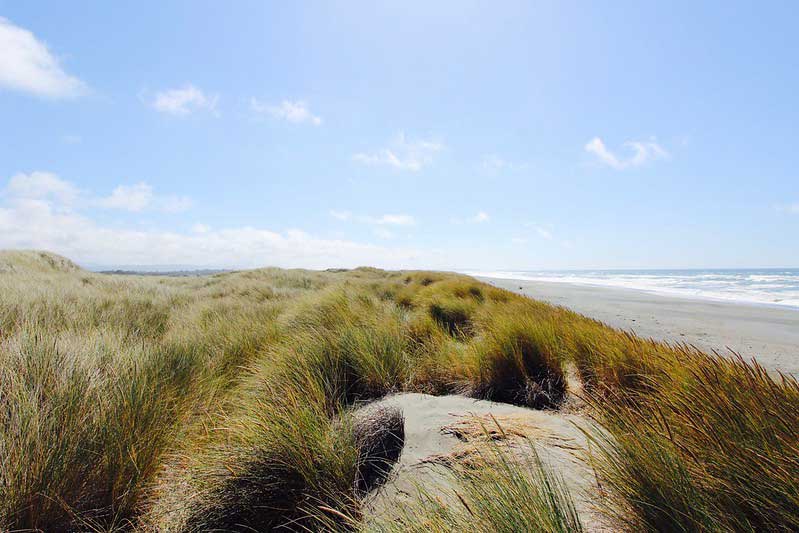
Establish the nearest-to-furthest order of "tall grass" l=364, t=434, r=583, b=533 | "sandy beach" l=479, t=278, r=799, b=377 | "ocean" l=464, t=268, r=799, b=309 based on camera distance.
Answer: "tall grass" l=364, t=434, r=583, b=533, "sandy beach" l=479, t=278, r=799, b=377, "ocean" l=464, t=268, r=799, b=309

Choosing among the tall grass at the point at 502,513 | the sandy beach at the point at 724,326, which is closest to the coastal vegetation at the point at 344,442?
the tall grass at the point at 502,513

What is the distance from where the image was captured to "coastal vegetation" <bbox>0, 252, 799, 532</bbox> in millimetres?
1229

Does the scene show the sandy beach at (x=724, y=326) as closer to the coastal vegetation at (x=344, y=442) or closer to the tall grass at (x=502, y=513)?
the coastal vegetation at (x=344, y=442)

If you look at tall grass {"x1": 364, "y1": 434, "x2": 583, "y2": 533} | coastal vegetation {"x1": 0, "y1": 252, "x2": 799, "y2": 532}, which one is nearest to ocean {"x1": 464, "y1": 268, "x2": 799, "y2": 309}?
coastal vegetation {"x1": 0, "y1": 252, "x2": 799, "y2": 532}

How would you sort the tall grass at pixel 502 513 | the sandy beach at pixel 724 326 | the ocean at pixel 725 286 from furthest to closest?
the ocean at pixel 725 286, the sandy beach at pixel 724 326, the tall grass at pixel 502 513

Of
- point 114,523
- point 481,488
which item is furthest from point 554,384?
point 114,523

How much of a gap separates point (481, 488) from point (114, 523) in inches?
68.3

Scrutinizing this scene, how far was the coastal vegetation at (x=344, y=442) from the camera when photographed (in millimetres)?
1229

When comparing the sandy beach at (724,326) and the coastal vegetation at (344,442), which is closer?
the coastal vegetation at (344,442)

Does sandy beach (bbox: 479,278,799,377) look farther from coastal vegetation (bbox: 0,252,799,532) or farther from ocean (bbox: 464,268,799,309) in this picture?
ocean (bbox: 464,268,799,309)

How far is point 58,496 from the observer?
1402 mm

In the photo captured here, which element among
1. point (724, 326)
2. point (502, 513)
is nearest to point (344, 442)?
point (502, 513)

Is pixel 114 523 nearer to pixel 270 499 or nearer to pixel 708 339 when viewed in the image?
pixel 270 499

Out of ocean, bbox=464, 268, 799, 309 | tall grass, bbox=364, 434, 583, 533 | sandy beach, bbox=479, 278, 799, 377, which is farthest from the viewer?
ocean, bbox=464, 268, 799, 309
